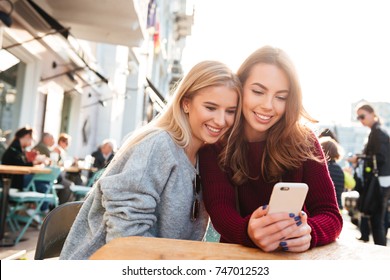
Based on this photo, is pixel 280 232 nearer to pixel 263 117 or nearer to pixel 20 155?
pixel 263 117

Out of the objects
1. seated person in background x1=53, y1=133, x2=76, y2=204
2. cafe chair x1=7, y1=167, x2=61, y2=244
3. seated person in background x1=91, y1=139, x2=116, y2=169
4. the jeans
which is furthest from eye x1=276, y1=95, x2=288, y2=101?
seated person in background x1=91, y1=139, x2=116, y2=169

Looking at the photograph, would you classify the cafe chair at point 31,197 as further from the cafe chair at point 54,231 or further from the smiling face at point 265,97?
the smiling face at point 265,97

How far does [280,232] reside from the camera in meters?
0.85

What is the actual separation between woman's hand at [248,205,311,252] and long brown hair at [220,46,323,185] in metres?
0.35

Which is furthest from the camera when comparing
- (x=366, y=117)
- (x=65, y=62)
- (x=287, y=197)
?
(x=65, y=62)

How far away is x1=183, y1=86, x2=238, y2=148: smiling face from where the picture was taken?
48.9 inches

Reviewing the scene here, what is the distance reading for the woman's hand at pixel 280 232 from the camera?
85 centimetres

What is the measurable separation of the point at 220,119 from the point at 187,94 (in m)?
0.16

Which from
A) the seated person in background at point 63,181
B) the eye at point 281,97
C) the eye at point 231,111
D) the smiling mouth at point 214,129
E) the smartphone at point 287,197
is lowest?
the seated person in background at point 63,181

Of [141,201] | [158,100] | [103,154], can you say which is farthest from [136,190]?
[103,154]

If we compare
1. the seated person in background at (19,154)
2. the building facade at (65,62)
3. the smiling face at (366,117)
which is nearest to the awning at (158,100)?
the building facade at (65,62)

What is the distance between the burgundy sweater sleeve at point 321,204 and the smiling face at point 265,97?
0.17 m

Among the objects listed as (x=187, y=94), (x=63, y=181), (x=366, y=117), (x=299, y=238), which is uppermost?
(x=366, y=117)

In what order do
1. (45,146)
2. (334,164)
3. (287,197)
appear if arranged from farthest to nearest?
(45,146)
(334,164)
(287,197)
